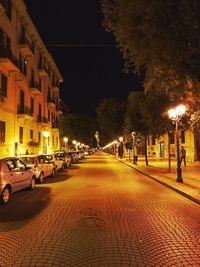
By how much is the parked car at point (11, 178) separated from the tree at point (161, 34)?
5946mm

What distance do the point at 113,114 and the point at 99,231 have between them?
5562cm

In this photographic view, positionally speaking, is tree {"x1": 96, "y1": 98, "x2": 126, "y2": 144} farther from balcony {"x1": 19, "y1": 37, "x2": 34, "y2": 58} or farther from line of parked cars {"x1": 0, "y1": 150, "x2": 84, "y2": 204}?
line of parked cars {"x1": 0, "y1": 150, "x2": 84, "y2": 204}

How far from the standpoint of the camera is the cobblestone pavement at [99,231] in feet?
17.8

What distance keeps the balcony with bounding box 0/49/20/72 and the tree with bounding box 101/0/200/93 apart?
608 inches

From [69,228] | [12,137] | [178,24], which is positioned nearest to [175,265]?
[69,228]

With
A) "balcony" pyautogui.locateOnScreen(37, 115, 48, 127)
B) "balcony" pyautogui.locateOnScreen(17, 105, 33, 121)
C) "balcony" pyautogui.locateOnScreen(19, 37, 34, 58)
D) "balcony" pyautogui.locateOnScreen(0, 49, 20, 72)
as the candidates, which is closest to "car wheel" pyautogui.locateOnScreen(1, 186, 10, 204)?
"balcony" pyautogui.locateOnScreen(0, 49, 20, 72)

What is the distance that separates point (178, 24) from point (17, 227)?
7056 mm

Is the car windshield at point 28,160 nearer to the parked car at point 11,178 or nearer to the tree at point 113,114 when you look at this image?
the parked car at point 11,178

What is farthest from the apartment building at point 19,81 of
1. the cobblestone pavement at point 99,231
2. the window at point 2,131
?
the cobblestone pavement at point 99,231

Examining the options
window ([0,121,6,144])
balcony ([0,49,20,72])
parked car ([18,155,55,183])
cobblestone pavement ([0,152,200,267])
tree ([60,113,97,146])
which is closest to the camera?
cobblestone pavement ([0,152,200,267])

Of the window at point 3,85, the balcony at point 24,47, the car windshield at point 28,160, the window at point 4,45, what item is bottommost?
the car windshield at point 28,160

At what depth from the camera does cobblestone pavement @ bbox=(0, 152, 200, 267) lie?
5429 mm

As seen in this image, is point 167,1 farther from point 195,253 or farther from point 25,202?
point 25,202

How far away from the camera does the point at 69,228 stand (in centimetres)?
745
